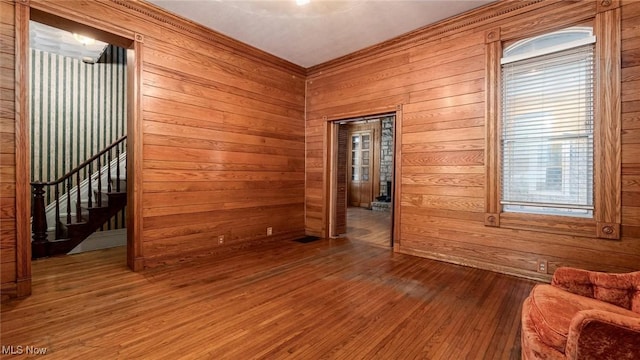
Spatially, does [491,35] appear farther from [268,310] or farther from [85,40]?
[85,40]

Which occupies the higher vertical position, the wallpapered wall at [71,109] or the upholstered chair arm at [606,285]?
the wallpapered wall at [71,109]

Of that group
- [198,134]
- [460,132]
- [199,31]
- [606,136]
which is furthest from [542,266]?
[199,31]

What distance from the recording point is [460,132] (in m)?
3.52

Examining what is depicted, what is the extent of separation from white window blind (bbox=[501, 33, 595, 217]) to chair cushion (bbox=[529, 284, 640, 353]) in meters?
1.59

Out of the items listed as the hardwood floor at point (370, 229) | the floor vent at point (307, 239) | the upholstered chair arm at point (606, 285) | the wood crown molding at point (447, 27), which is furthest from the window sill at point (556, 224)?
the floor vent at point (307, 239)

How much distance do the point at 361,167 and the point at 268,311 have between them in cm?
801

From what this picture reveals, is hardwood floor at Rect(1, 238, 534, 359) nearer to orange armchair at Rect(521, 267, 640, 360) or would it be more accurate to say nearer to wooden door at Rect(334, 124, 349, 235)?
orange armchair at Rect(521, 267, 640, 360)

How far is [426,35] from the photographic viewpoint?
379cm

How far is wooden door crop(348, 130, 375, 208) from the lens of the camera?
9.64 metres

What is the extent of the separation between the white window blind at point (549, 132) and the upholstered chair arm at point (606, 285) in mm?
1379

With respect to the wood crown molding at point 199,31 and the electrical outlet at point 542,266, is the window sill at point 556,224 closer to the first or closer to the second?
the electrical outlet at point 542,266

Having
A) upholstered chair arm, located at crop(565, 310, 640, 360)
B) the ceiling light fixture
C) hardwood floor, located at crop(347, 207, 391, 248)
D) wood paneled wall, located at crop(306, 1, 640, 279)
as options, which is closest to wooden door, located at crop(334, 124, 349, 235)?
hardwood floor, located at crop(347, 207, 391, 248)

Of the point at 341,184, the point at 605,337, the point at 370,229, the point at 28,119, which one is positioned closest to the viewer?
the point at 605,337

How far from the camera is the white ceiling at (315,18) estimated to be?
3.23m
